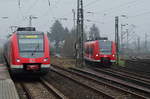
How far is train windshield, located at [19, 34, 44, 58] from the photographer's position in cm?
1585

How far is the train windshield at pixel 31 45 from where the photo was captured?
15.8 meters

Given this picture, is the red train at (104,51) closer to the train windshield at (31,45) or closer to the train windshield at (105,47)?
the train windshield at (105,47)

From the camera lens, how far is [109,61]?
29109 millimetres

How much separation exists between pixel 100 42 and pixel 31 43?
13919 mm

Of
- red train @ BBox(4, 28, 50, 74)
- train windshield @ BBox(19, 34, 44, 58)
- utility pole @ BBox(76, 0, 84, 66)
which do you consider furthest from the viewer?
utility pole @ BBox(76, 0, 84, 66)

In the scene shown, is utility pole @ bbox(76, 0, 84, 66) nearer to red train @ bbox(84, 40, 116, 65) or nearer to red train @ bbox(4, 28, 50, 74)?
red train @ bbox(84, 40, 116, 65)

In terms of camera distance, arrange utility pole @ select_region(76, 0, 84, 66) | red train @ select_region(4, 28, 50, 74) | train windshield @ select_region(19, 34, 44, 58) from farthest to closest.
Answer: utility pole @ select_region(76, 0, 84, 66) → train windshield @ select_region(19, 34, 44, 58) → red train @ select_region(4, 28, 50, 74)

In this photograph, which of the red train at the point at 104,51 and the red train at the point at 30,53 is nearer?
the red train at the point at 30,53

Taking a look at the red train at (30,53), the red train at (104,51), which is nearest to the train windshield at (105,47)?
the red train at (104,51)

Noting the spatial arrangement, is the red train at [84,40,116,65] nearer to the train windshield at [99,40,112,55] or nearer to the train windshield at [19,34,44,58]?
the train windshield at [99,40,112,55]

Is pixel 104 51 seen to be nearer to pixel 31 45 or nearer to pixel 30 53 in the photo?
pixel 31 45

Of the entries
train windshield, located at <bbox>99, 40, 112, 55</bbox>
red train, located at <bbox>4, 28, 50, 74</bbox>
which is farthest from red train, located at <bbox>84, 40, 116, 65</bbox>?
red train, located at <bbox>4, 28, 50, 74</bbox>

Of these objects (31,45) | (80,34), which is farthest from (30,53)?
(80,34)

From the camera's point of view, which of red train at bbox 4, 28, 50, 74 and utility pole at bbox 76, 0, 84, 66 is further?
utility pole at bbox 76, 0, 84, 66
